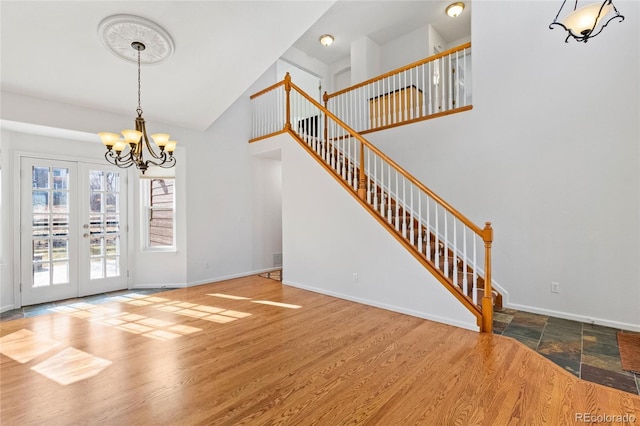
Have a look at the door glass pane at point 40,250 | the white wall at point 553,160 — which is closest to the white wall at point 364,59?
the white wall at point 553,160

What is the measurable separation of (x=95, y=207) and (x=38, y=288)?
1.35 metres

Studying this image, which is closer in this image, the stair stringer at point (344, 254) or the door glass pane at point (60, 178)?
the stair stringer at point (344, 254)

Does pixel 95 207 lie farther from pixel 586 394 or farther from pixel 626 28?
pixel 626 28

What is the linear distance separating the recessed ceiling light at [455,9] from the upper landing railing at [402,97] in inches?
38.8

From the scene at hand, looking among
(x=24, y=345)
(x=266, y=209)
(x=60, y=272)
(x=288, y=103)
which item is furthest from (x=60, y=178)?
(x=288, y=103)

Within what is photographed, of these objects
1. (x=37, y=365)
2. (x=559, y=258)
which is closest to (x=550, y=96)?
(x=559, y=258)

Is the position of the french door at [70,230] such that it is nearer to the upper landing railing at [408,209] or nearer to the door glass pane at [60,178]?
the door glass pane at [60,178]

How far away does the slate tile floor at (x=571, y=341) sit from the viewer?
2330mm

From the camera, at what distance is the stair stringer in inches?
139

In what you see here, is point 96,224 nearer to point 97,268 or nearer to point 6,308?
point 97,268

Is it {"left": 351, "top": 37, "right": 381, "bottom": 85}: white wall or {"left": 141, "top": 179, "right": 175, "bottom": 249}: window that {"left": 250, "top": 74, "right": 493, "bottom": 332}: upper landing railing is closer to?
{"left": 351, "top": 37, "right": 381, "bottom": 85}: white wall

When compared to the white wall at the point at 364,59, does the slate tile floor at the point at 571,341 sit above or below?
below

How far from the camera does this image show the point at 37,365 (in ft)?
8.27

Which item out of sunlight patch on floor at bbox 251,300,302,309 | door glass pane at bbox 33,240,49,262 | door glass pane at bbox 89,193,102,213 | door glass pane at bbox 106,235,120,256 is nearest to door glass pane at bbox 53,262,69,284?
door glass pane at bbox 33,240,49,262
